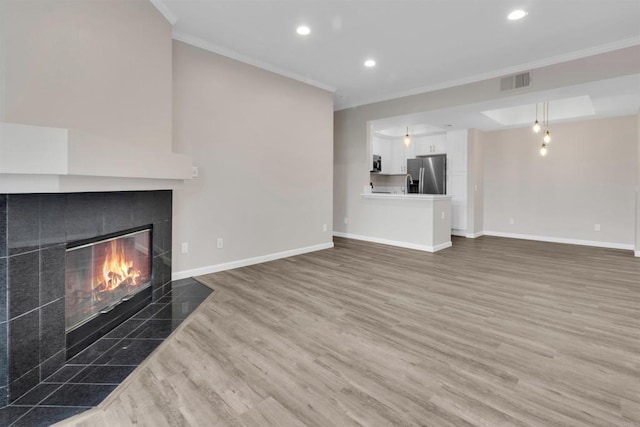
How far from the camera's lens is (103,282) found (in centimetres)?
247

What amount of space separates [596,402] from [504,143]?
6697 mm

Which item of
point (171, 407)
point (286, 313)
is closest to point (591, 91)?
point (286, 313)

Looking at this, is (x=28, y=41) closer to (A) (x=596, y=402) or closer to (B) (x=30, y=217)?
→ (B) (x=30, y=217)

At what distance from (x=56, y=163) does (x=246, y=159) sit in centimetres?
274

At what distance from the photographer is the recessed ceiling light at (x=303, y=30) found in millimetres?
3351

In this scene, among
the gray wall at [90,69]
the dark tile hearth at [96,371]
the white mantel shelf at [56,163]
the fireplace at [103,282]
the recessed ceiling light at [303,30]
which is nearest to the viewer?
the white mantel shelf at [56,163]

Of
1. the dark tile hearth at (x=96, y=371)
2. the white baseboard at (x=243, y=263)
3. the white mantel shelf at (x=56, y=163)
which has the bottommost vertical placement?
the dark tile hearth at (x=96, y=371)

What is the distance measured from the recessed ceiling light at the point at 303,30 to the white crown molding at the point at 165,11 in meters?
1.23

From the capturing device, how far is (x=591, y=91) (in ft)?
13.7

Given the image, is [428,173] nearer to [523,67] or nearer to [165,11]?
[523,67]

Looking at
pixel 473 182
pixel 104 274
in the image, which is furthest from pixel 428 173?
pixel 104 274

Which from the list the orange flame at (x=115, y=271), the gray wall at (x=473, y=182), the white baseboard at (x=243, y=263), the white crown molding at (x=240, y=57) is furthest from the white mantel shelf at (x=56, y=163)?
the gray wall at (x=473, y=182)

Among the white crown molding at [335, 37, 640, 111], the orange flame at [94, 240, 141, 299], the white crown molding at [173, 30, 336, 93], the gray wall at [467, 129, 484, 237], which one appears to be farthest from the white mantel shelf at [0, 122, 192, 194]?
the gray wall at [467, 129, 484, 237]

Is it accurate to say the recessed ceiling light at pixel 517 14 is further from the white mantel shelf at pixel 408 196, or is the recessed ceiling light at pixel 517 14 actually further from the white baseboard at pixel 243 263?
the white baseboard at pixel 243 263
